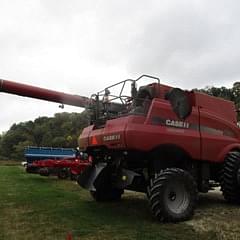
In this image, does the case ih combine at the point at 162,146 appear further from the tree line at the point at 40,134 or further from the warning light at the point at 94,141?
the tree line at the point at 40,134

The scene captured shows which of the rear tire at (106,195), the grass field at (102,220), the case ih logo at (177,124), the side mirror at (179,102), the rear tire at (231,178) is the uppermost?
the side mirror at (179,102)

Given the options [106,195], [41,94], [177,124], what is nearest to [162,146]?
[177,124]

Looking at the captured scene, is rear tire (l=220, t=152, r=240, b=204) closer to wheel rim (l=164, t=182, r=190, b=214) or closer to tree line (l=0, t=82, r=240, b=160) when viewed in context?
wheel rim (l=164, t=182, r=190, b=214)

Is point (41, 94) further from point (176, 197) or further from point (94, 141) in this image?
point (176, 197)

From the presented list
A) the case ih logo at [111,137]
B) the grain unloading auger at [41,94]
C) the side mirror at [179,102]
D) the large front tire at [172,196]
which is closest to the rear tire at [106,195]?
the case ih logo at [111,137]

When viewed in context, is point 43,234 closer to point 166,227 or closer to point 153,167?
point 166,227

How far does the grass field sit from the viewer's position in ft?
26.7

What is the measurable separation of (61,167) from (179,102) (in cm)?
1248

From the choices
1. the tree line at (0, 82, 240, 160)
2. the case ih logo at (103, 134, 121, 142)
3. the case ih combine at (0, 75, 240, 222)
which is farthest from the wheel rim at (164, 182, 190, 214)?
the tree line at (0, 82, 240, 160)

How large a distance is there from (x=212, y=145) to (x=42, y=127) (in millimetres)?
96133

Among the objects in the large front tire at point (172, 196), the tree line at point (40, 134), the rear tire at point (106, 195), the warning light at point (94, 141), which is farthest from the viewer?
the tree line at point (40, 134)

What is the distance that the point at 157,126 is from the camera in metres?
10.1

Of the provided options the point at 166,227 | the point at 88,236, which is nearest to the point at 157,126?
the point at 166,227

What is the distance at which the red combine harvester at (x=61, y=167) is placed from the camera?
21.3 m
